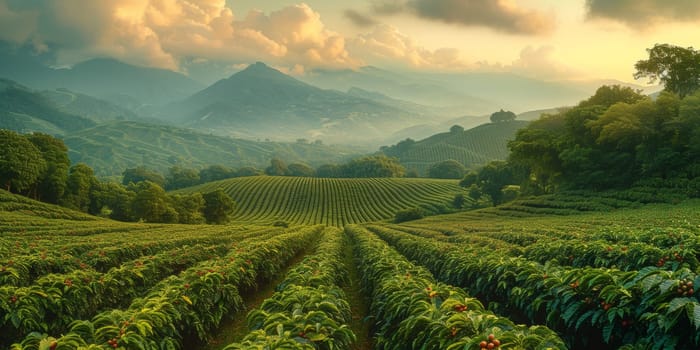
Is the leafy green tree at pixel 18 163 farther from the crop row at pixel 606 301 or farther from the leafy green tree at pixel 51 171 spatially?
the crop row at pixel 606 301

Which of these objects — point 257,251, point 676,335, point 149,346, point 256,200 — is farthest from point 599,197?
point 256,200

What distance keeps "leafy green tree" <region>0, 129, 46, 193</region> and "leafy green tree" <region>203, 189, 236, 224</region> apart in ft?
97.0

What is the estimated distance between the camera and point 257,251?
1678cm

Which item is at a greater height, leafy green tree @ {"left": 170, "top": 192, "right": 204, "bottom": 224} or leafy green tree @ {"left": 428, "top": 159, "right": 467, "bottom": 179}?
leafy green tree @ {"left": 428, "top": 159, "right": 467, "bottom": 179}

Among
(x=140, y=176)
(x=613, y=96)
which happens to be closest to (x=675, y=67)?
(x=613, y=96)

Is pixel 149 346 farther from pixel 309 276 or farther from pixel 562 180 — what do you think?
pixel 562 180

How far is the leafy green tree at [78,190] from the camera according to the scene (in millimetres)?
70319

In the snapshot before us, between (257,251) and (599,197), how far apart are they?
160 ft

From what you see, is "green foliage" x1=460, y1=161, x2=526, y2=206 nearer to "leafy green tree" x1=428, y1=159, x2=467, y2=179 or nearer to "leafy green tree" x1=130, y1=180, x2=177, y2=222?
"leafy green tree" x1=130, y1=180, x2=177, y2=222

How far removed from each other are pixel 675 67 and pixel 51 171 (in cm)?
11127

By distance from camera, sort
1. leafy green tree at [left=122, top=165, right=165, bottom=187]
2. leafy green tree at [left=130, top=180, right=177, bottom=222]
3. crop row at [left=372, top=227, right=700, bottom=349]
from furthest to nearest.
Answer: leafy green tree at [left=122, top=165, right=165, bottom=187] < leafy green tree at [left=130, top=180, right=177, bottom=222] < crop row at [left=372, top=227, right=700, bottom=349]

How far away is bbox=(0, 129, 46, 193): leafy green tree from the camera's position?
58750 mm

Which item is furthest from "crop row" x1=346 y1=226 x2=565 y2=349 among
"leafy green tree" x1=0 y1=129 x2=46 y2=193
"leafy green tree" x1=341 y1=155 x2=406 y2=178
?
"leafy green tree" x1=341 y1=155 x2=406 y2=178

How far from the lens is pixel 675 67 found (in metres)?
61.8
